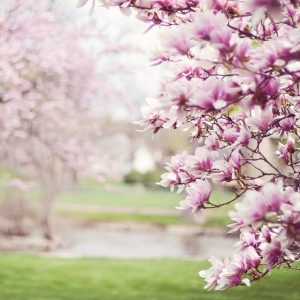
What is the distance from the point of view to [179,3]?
6.45ft

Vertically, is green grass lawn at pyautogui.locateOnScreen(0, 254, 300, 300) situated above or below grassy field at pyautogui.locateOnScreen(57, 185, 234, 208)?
above

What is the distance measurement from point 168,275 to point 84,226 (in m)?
12.3

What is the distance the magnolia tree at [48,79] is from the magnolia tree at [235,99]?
16.7 feet

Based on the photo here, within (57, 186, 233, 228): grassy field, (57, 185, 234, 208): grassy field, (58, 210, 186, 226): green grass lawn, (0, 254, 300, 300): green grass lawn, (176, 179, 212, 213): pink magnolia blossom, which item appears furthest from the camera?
(57, 185, 234, 208): grassy field

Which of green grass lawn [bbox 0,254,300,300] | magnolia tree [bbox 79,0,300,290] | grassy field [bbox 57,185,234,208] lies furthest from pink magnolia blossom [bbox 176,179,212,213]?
grassy field [bbox 57,185,234,208]

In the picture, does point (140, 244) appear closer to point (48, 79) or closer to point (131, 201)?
point (48, 79)

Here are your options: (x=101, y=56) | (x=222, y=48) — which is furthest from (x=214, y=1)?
(x=101, y=56)

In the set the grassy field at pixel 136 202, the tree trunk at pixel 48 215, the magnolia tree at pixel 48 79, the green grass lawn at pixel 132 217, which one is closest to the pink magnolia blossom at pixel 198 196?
the magnolia tree at pixel 48 79

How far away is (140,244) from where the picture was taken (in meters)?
15.3

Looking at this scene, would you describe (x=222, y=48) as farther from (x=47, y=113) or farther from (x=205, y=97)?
(x=47, y=113)

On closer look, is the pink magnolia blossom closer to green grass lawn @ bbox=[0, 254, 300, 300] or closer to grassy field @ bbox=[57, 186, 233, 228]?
green grass lawn @ bbox=[0, 254, 300, 300]

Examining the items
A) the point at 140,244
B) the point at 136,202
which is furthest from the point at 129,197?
the point at 140,244

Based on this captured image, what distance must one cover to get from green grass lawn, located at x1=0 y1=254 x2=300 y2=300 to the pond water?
10.3ft

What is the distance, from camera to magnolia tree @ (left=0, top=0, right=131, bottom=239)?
7217 mm
